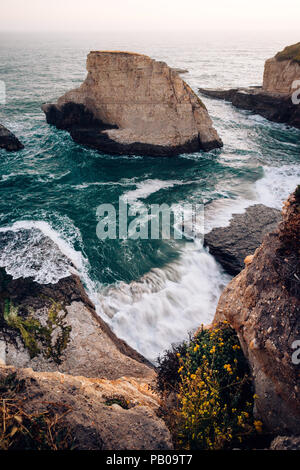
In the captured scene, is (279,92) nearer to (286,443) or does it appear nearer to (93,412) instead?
(286,443)

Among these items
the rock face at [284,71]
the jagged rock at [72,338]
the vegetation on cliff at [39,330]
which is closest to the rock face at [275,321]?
the jagged rock at [72,338]

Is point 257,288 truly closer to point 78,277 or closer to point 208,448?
point 208,448

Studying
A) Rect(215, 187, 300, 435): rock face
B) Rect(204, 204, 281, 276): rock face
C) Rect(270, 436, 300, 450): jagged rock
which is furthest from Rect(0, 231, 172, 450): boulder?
Rect(204, 204, 281, 276): rock face

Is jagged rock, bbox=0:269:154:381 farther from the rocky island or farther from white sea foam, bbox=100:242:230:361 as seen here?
the rocky island

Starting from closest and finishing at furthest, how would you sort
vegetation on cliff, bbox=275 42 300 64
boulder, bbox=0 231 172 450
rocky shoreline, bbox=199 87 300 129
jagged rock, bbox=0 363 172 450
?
1. jagged rock, bbox=0 363 172 450
2. boulder, bbox=0 231 172 450
3. vegetation on cliff, bbox=275 42 300 64
4. rocky shoreline, bbox=199 87 300 129

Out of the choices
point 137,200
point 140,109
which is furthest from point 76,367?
point 140,109

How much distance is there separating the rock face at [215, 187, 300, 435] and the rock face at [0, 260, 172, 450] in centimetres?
204

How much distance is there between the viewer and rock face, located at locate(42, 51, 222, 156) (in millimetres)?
22891

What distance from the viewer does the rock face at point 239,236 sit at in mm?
12672

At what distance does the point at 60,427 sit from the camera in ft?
13.3

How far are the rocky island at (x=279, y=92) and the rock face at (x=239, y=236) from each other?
2394cm

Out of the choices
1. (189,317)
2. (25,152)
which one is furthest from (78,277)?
(25,152)

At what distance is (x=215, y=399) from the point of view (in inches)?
200

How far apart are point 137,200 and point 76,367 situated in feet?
42.4
